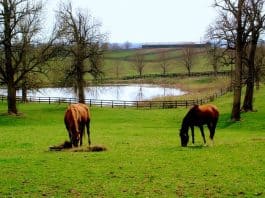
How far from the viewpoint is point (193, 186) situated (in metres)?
12.2

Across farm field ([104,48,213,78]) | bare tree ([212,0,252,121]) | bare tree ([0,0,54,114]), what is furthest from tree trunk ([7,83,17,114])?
farm field ([104,48,213,78])

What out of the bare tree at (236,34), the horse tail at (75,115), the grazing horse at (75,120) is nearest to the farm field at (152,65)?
the bare tree at (236,34)

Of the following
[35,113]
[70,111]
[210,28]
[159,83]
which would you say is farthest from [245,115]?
[159,83]

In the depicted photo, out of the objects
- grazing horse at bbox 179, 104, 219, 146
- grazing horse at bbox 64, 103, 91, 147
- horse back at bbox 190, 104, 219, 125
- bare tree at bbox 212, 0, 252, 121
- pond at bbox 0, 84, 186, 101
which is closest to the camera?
grazing horse at bbox 64, 103, 91, 147

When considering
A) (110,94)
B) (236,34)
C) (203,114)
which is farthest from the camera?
(110,94)

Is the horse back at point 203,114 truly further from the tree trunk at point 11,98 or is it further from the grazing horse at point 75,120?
the tree trunk at point 11,98

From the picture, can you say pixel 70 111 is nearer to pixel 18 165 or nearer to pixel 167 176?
pixel 18 165

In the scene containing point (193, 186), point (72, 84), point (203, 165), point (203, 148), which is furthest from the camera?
point (72, 84)

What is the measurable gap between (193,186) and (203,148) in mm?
7300

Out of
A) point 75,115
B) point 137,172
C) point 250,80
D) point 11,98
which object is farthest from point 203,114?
point 11,98

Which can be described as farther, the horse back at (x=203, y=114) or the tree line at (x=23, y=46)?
the tree line at (x=23, y=46)

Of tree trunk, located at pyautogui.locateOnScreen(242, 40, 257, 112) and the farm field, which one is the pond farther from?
the farm field

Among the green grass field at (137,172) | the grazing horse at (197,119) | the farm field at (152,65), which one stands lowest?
the green grass field at (137,172)

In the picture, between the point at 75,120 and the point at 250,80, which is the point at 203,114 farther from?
the point at 250,80
